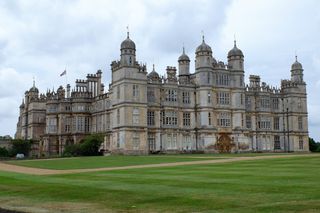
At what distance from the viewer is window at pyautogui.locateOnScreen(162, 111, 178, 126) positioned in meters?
68.4

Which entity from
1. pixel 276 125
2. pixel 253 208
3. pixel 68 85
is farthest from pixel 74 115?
pixel 253 208

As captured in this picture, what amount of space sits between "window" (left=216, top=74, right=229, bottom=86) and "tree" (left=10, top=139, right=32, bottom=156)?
35697 mm

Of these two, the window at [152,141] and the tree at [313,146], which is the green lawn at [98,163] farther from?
the tree at [313,146]

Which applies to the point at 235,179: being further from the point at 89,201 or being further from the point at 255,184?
the point at 89,201

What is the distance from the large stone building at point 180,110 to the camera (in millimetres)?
64750

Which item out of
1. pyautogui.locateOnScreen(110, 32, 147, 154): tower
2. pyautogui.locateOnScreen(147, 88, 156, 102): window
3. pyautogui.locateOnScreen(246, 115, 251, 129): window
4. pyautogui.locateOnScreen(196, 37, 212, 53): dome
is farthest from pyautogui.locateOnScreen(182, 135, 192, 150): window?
pyautogui.locateOnScreen(196, 37, 212, 53): dome

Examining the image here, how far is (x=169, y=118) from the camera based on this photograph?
68812 mm

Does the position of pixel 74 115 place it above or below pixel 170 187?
above

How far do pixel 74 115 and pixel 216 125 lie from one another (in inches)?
989

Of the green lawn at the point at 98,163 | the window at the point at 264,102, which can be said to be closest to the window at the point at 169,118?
the window at the point at 264,102

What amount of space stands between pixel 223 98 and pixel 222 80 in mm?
2887

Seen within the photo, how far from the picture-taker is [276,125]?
81438mm

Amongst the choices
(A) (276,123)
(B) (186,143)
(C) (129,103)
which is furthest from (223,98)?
(C) (129,103)

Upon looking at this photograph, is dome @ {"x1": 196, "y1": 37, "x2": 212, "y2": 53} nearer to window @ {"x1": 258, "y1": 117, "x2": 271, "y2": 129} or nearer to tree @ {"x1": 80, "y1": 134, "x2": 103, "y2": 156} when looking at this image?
window @ {"x1": 258, "y1": 117, "x2": 271, "y2": 129}
